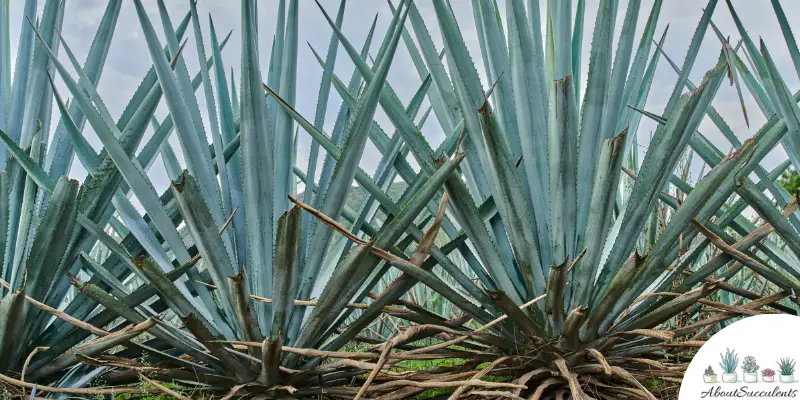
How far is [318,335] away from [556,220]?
2.20 feet

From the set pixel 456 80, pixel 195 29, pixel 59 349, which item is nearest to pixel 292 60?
pixel 195 29

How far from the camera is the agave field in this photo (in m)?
1.67

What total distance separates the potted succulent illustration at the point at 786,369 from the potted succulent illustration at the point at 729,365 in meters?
0.09

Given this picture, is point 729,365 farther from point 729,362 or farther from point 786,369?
point 786,369

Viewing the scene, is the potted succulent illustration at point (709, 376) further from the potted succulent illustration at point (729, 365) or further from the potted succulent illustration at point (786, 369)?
the potted succulent illustration at point (786, 369)

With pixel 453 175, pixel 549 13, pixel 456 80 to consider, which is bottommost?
pixel 453 175

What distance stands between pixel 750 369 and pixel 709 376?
0.09m

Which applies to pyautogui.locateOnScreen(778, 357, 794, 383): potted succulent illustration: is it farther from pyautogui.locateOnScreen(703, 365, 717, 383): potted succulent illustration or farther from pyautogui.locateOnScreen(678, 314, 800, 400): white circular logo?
pyautogui.locateOnScreen(703, 365, 717, 383): potted succulent illustration

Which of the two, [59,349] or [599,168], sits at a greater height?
[599,168]

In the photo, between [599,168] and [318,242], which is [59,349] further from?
[599,168]

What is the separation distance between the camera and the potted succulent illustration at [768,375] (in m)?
1.53

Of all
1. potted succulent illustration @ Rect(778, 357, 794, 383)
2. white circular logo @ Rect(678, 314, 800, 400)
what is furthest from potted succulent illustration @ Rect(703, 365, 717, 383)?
potted succulent illustration @ Rect(778, 357, 794, 383)

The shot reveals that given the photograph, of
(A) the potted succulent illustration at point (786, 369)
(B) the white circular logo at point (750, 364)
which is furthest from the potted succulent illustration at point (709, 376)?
(A) the potted succulent illustration at point (786, 369)

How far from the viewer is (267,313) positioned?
5.84 ft
